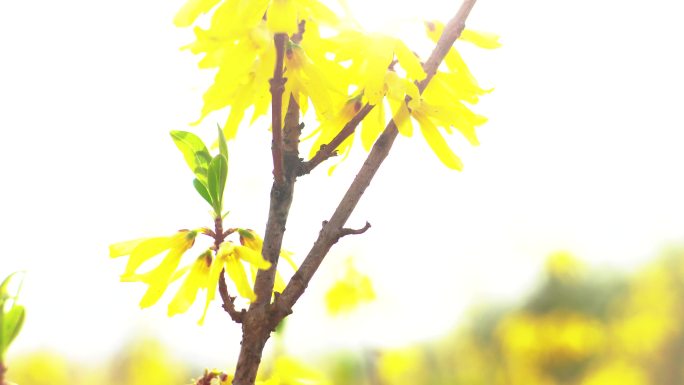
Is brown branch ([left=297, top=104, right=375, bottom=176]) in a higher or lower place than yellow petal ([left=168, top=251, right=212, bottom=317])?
higher

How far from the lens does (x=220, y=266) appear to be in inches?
20.6

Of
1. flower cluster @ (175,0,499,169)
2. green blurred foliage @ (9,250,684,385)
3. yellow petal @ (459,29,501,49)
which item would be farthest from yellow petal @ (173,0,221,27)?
green blurred foliage @ (9,250,684,385)

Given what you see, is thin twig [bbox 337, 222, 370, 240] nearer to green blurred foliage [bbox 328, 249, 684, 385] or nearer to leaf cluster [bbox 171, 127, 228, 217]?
leaf cluster [bbox 171, 127, 228, 217]

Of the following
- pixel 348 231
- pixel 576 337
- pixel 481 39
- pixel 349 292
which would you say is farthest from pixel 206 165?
pixel 576 337

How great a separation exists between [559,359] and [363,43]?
14.8 feet

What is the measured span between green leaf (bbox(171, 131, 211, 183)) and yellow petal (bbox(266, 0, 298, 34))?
4.7 inches

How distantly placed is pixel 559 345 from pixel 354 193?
465 cm

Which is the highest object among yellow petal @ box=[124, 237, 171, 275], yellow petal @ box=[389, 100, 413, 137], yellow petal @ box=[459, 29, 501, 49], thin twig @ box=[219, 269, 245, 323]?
yellow petal @ box=[459, 29, 501, 49]

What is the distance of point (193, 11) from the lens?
0.55m

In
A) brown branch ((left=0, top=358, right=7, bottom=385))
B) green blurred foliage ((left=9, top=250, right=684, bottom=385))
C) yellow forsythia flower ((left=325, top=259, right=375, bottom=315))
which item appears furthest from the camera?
green blurred foliage ((left=9, top=250, right=684, bottom=385))

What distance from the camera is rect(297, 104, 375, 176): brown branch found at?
0.55 metres

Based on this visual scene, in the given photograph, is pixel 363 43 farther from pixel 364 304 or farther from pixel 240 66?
pixel 364 304

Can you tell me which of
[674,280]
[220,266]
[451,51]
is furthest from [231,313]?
[674,280]

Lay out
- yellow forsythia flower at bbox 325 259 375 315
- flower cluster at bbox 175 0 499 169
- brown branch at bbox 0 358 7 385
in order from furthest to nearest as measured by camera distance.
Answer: yellow forsythia flower at bbox 325 259 375 315
flower cluster at bbox 175 0 499 169
brown branch at bbox 0 358 7 385
